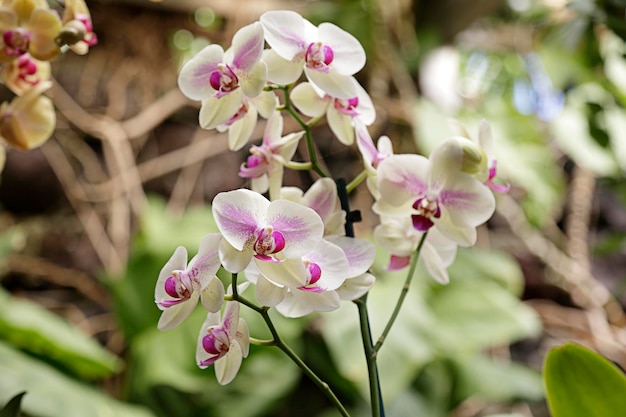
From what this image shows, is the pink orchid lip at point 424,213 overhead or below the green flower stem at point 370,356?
overhead

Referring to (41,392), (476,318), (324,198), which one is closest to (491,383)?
(476,318)

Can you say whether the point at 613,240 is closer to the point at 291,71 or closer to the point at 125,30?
the point at 291,71

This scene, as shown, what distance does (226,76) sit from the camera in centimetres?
35

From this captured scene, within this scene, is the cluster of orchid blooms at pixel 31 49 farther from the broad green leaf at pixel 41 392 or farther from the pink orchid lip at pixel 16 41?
the broad green leaf at pixel 41 392

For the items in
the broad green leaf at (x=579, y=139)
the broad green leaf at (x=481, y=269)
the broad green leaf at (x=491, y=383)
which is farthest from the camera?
the broad green leaf at (x=579, y=139)

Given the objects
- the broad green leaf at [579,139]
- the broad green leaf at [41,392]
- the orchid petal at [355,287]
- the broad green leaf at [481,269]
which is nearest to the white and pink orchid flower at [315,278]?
the orchid petal at [355,287]

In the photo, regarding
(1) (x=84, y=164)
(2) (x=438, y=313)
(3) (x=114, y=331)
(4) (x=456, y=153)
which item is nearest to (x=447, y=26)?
(2) (x=438, y=313)

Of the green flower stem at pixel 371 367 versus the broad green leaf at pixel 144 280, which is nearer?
the green flower stem at pixel 371 367

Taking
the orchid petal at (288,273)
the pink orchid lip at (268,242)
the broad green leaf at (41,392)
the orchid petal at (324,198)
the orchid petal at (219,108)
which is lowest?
the broad green leaf at (41,392)

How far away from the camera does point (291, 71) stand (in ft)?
1.23

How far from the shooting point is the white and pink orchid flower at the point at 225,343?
32 cm

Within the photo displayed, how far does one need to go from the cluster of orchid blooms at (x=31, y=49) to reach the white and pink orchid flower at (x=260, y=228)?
0.74ft

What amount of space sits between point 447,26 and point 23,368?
150 centimetres

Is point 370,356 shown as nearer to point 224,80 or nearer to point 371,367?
point 371,367
